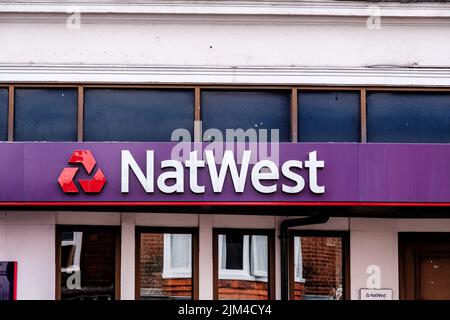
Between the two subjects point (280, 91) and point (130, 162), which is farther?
point (280, 91)

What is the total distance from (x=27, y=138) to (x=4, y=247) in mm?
1386

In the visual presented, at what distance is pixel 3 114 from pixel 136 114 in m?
1.66

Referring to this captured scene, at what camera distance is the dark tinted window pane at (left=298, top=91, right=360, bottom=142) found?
12641 millimetres

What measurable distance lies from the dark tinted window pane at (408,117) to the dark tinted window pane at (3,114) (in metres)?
4.54

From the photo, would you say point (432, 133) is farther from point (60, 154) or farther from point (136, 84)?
point (60, 154)

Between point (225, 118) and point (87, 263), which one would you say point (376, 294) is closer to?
point (225, 118)

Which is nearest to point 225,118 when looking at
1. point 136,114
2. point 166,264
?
point 136,114

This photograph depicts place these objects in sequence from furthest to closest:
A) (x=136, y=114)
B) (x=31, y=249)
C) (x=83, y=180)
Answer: (x=136, y=114) → (x=31, y=249) → (x=83, y=180)

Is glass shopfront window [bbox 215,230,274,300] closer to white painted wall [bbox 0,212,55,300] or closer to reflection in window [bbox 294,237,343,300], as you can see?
reflection in window [bbox 294,237,343,300]

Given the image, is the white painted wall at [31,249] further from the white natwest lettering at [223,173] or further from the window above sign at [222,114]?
the white natwest lettering at [223,173]

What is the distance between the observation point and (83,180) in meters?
11.6
